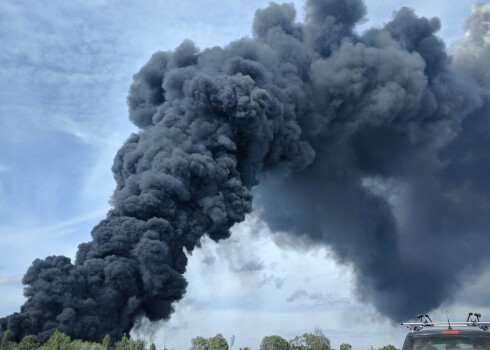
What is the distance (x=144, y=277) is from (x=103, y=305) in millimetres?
3468

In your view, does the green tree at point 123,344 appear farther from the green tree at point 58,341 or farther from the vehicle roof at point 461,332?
the vehicle roof at point 461,332

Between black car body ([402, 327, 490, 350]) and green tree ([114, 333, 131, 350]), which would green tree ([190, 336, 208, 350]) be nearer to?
green tree ([114, 333, 131, 350])

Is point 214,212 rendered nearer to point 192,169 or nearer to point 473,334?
point 192,169

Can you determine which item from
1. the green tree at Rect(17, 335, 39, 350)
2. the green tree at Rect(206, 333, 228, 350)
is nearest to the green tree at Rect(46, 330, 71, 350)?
the green tree at Rect(17, 335, 39, 350)

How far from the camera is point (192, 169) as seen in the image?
42.1 m

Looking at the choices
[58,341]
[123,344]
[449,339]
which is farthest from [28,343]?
[449,339]

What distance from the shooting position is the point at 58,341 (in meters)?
29.3

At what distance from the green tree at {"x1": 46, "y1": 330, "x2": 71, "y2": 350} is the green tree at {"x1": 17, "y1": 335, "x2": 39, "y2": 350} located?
765mm

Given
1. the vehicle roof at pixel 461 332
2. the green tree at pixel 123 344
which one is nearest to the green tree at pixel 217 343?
the green tree at pixel 123 344

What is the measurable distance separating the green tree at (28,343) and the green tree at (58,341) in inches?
30.1

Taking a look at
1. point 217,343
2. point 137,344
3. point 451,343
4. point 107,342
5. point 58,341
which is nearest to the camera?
point 451,343

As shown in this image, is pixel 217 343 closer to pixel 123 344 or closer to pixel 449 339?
pixel 123 344

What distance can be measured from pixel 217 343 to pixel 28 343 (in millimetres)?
60117

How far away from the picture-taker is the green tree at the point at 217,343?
83.7 meters
